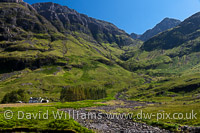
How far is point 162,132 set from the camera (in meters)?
26.9

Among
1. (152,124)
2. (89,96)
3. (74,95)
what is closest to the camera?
(152,124)

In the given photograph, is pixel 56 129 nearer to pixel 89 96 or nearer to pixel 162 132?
pixel 162 132

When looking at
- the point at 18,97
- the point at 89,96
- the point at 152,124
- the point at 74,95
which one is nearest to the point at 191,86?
the point at 89,96

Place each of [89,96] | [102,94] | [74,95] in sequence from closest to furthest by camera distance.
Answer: [74,95] → [89,96] → [102,94]

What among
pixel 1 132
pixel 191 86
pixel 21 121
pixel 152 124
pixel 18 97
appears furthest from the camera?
pixel 191 86

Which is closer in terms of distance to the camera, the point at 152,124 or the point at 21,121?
the point at 21,121

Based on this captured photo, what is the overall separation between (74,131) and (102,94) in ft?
562

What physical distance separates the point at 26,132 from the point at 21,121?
4557mm

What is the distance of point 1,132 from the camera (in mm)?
20719

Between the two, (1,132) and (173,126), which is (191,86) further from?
(1,132)

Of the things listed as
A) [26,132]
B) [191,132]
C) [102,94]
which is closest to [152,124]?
[191,132]

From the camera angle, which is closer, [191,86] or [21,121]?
[21,121]

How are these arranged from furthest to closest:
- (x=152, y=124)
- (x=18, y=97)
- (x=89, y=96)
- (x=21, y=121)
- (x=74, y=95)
→ (x=89, y=96) < (x=74, y=95) < (x=18, y=97) < (x=152, y=124) < (x=21, y=121)

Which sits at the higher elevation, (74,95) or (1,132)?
(1,132)
